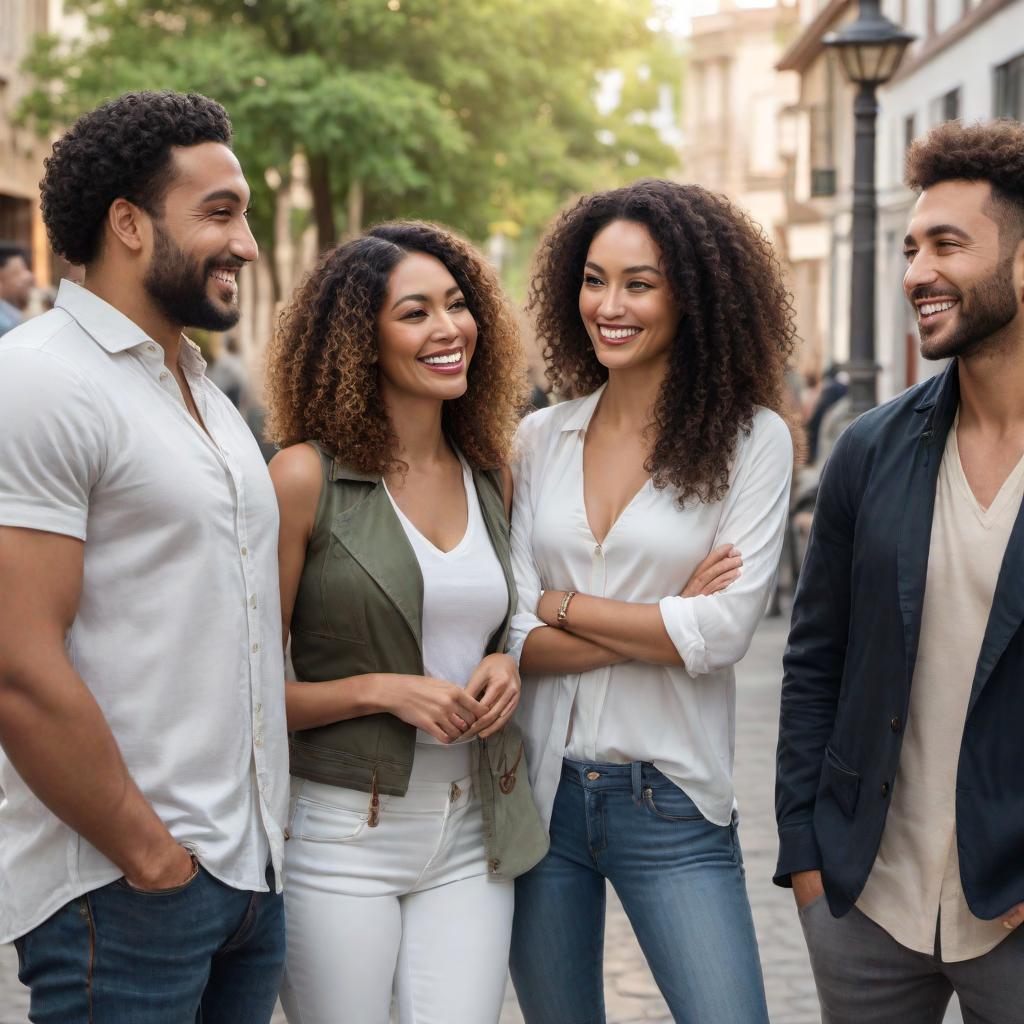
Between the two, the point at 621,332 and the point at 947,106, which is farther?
the point at 947,106

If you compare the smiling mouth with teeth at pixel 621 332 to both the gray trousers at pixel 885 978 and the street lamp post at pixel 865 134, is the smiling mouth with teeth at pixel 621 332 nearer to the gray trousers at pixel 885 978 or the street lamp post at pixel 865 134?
the gray trousers at pixel 885 978

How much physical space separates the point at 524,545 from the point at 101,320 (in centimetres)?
119

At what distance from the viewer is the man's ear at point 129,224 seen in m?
2.87

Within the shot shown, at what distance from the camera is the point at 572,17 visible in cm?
2723

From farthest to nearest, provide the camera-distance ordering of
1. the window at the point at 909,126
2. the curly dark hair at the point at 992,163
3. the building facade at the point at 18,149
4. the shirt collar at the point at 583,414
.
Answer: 1. the building facade at the point at 18,149
2. the window at the point at 909,126
3. the shirt collar at the point at 583,414
4. the curly dark hair at the point at 992,163

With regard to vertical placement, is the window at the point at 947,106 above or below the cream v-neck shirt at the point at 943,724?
above

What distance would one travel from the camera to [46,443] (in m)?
2.60

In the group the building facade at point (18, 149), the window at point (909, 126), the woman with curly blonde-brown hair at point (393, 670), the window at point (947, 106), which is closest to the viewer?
the woman with curly blonde-brown hair at point (393, 670)

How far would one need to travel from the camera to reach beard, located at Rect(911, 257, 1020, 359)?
3051 millimetres

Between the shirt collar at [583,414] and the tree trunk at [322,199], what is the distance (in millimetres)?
22099

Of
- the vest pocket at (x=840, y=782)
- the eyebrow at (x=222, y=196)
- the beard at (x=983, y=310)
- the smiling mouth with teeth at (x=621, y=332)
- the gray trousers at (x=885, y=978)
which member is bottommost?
the gray trousers at (x=885, y=978)

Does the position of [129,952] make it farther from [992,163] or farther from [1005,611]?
[992,163]

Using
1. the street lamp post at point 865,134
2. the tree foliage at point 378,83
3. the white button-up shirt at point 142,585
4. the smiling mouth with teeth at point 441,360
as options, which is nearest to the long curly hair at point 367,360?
the smiling mouth with teeth at point 441,360

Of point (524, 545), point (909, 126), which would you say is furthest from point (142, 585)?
point (909, 126)
